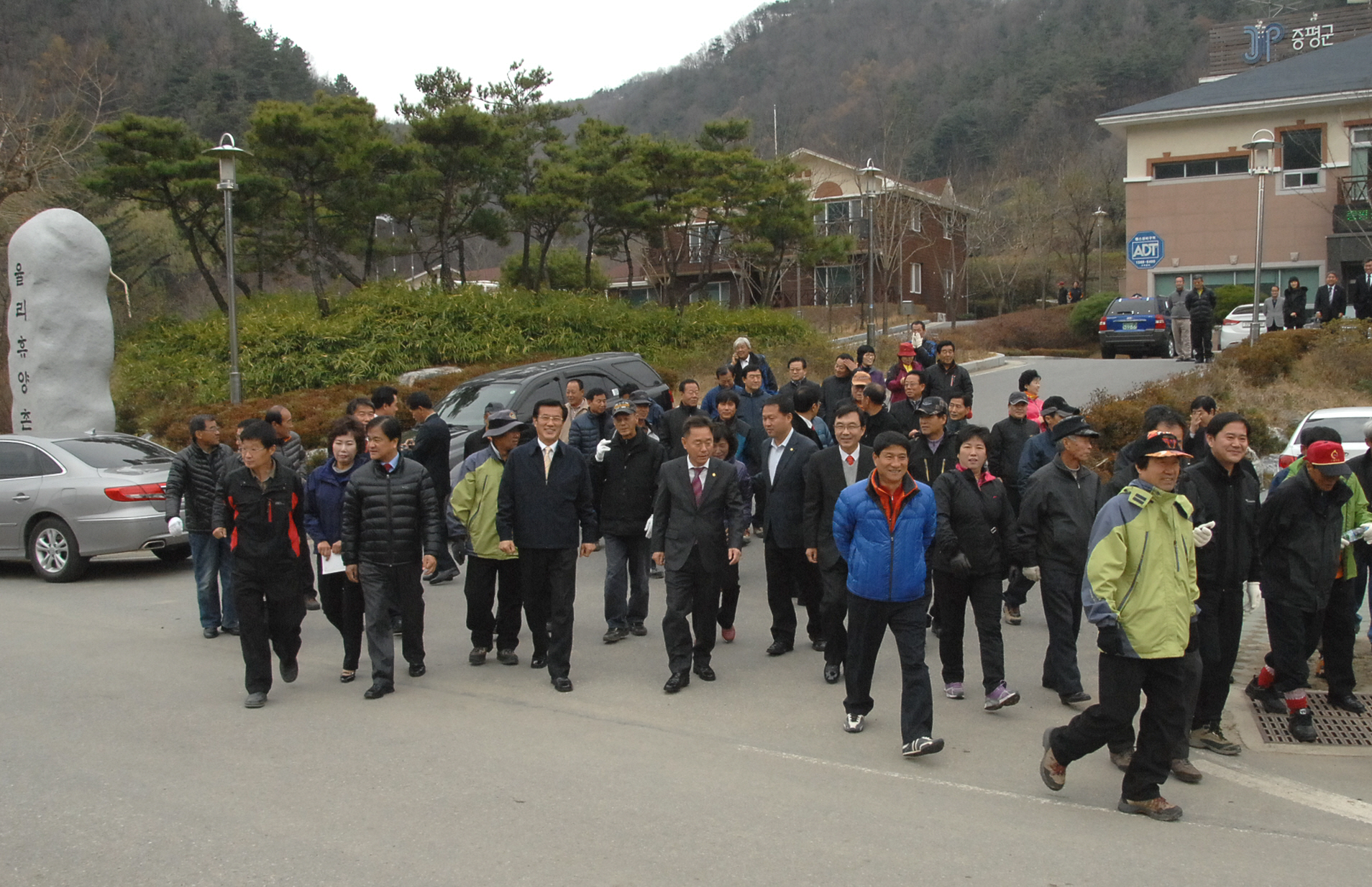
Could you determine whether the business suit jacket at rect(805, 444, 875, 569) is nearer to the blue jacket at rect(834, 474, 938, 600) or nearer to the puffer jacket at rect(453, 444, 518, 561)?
the blue jacket at rect(834, 474, 938, 600)

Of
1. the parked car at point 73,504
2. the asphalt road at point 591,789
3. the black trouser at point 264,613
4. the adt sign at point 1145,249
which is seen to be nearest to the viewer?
the asphalt road at point 591,789

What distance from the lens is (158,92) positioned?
169 ft

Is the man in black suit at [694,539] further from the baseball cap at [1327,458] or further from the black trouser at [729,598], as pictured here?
the baseball cap at [1327,458]

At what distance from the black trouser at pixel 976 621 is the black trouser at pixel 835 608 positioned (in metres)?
0.62

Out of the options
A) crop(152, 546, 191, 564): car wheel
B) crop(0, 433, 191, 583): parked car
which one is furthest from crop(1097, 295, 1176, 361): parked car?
crop(0, 433, 191, 583): parked car

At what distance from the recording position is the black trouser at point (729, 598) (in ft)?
27.0

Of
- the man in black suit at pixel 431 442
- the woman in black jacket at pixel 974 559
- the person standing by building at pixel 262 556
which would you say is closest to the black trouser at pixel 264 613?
the person standing by building at pixel 262 556

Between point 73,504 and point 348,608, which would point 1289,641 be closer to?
point 348,608

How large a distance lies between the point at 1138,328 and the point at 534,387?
67.2 feet

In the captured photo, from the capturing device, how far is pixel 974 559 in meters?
6.98

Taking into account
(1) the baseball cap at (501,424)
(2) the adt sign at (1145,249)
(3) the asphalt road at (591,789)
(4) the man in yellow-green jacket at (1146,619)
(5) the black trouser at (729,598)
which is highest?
(2) the adt sign at (1145,249)

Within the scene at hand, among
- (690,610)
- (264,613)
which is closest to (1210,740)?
(690,610)

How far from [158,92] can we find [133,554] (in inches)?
1779

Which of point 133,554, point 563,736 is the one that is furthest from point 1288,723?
point 133,554
